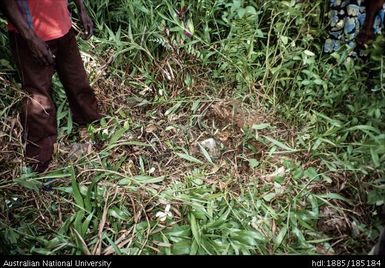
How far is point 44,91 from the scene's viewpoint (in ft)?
7.61

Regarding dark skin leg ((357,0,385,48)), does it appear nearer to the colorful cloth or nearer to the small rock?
the small rock

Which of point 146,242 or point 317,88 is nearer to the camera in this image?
point 146,242

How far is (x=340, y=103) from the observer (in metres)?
2.49

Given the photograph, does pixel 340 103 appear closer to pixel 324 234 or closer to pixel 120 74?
pixel 324 234

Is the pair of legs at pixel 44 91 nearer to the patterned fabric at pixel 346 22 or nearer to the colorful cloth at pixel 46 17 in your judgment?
the colorful cloth at pixel 46 17

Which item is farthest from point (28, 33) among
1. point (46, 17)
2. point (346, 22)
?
point (346, 22)

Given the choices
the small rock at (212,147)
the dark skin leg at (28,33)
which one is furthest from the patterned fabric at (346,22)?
the dark skin leg at (28,33)

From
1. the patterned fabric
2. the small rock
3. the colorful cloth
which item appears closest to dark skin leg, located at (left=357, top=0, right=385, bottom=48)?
the patterned fabric

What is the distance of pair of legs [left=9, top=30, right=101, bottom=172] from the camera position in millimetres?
2232

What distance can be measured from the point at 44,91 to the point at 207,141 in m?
1.06

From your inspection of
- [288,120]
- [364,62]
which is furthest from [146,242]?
[364,62]

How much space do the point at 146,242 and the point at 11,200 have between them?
0.87 m

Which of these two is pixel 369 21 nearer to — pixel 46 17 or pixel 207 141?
pixel 207 141

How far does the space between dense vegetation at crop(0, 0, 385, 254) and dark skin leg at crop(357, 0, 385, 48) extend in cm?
14
